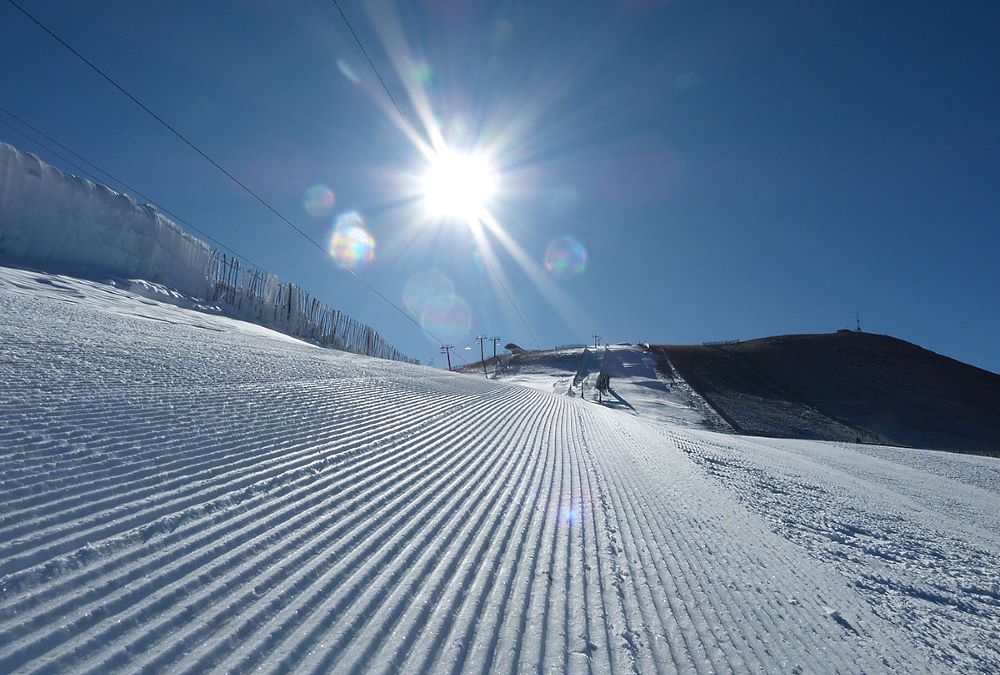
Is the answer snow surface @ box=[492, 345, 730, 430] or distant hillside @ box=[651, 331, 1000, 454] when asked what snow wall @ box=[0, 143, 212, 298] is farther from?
distant hillside @ box=[651, 331, 1000, 454]

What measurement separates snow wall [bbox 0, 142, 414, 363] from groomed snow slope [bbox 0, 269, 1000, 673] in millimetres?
10993

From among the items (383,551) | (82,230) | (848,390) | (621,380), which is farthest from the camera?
(848,390)

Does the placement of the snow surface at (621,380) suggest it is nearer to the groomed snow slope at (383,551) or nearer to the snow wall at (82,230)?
the snow wall at (82,230)

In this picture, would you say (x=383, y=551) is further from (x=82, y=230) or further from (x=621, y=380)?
(x=621, y=380)

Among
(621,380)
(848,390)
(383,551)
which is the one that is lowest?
(383,551)

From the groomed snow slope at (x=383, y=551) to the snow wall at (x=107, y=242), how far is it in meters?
11.0

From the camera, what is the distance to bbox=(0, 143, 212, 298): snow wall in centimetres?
1437

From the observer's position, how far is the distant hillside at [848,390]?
31.4m

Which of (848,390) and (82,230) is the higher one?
(82,230)

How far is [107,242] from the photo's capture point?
1733 centimetres

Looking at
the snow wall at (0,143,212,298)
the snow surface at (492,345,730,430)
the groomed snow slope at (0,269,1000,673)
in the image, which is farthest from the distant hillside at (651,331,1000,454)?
the snow wall at (0,143,212,298)

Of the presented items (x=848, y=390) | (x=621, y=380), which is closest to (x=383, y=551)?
(x=621, y=380)

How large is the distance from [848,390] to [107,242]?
166ft

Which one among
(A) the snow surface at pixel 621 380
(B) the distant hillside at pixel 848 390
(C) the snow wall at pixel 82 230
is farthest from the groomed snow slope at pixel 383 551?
(B) the distant hillside at pixel 848 390
